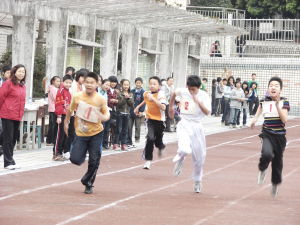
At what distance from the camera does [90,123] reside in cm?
1277

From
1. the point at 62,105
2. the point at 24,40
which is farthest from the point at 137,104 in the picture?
the point at 62,105

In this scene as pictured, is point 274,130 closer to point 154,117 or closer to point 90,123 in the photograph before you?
point 90,123

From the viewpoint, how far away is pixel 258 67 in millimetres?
42500

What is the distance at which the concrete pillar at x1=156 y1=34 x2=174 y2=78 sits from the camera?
34.5 meters

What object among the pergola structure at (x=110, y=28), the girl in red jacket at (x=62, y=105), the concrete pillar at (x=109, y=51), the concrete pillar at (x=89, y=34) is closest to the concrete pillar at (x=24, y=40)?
the pergola structure at (x=110, y=28)

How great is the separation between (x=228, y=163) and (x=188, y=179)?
11.5 feet

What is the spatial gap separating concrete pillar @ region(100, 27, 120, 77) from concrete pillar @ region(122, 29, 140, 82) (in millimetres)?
1380

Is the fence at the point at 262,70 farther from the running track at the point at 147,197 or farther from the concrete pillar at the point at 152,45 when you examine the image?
the running track at the point at 147,197

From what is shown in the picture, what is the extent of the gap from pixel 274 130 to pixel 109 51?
16819 mm

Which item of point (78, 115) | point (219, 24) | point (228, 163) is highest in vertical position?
point (219, 24)

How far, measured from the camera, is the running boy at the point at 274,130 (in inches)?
492

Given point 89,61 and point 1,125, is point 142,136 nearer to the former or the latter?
point 89,61

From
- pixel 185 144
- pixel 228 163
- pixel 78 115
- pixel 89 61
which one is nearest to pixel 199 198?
pixel 185 144

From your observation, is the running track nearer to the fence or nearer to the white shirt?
the white shirt
